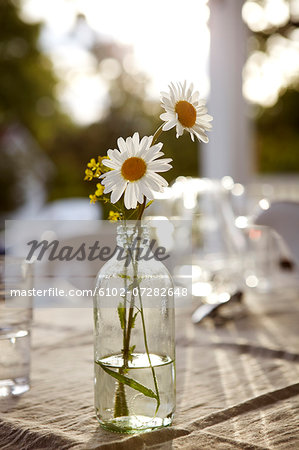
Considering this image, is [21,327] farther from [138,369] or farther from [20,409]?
[138,369]

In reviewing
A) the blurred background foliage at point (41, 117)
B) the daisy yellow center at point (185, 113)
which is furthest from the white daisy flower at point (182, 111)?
the blurred background foliage at point (41, 117)

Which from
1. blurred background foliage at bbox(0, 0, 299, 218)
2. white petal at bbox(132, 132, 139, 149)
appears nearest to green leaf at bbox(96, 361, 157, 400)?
white petal at bbox(132, 132, 139, 149)

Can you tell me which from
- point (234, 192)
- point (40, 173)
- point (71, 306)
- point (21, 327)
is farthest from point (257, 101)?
point (21, 327)

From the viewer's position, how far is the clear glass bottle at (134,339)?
2.15 feet

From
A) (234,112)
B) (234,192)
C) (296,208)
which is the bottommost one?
(296,208)

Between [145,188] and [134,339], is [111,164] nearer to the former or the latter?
[145,188]

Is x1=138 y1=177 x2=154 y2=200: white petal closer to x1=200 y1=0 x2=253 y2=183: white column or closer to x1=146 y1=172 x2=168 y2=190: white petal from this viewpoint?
x1=146 y1=172 x2=168 y2=190: white petal

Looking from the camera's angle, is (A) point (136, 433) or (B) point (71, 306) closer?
(A) point (136, 433)

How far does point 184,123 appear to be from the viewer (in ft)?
2.09

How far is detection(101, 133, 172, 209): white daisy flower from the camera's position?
2.02 ft

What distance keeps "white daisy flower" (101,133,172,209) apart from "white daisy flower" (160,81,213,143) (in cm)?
3

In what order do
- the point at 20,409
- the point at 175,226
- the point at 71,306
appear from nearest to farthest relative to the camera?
1. the point at 20,409
2. the point at 71,306
3. the point at 175,226

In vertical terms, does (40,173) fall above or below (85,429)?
above

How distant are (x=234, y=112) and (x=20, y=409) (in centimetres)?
258
